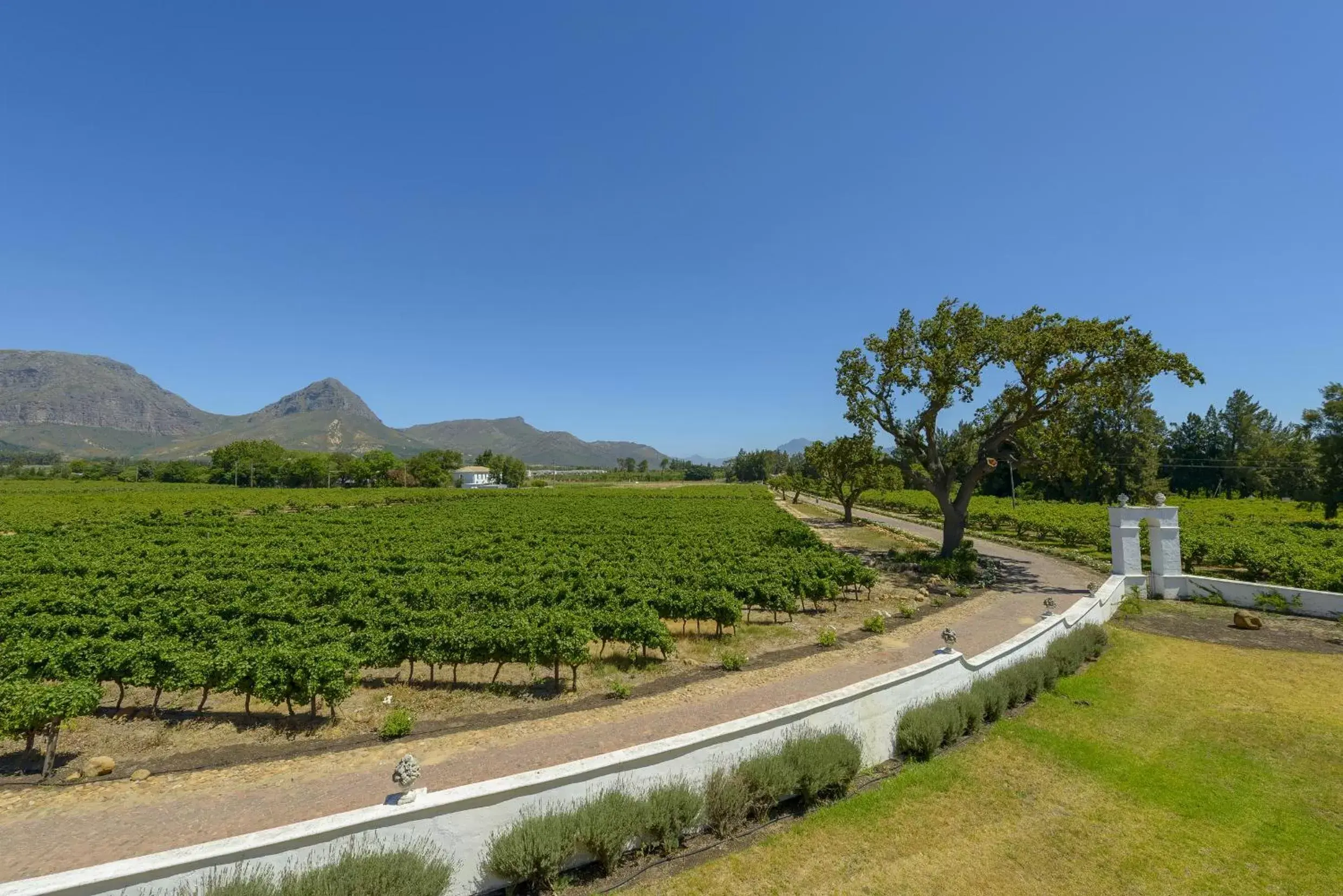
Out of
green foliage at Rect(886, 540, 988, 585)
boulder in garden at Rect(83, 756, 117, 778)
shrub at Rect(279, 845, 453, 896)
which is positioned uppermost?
shrub at Rect(279, 845, 453, 896)

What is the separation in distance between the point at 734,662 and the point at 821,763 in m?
5.80

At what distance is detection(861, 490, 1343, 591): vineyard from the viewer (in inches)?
747

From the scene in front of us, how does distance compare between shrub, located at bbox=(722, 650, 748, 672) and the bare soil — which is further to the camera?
the bare soil

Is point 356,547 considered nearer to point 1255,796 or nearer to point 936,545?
point 1255,796

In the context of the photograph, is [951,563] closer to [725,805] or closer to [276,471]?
[725,805]

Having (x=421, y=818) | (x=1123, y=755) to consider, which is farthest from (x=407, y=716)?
(x=1123, y=755)

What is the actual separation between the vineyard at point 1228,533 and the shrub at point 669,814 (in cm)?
2450

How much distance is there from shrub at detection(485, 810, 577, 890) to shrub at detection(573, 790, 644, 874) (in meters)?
0.14

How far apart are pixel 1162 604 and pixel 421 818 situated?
24.0 m

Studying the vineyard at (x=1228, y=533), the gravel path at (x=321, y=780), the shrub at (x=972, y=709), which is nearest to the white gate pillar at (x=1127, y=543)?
the vineyard at (x=1228, y=533)

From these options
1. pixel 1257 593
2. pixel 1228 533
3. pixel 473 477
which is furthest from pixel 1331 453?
pixel 473 477

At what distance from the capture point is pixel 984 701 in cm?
970

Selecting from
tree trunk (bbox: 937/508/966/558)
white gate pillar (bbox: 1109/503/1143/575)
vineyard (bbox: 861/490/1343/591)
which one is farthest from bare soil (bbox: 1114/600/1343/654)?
tree trunk (bbox: 937/508/966/558)

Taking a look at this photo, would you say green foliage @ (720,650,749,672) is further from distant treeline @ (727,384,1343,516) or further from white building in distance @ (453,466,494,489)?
white building in distance @ (453,466,494,489)
